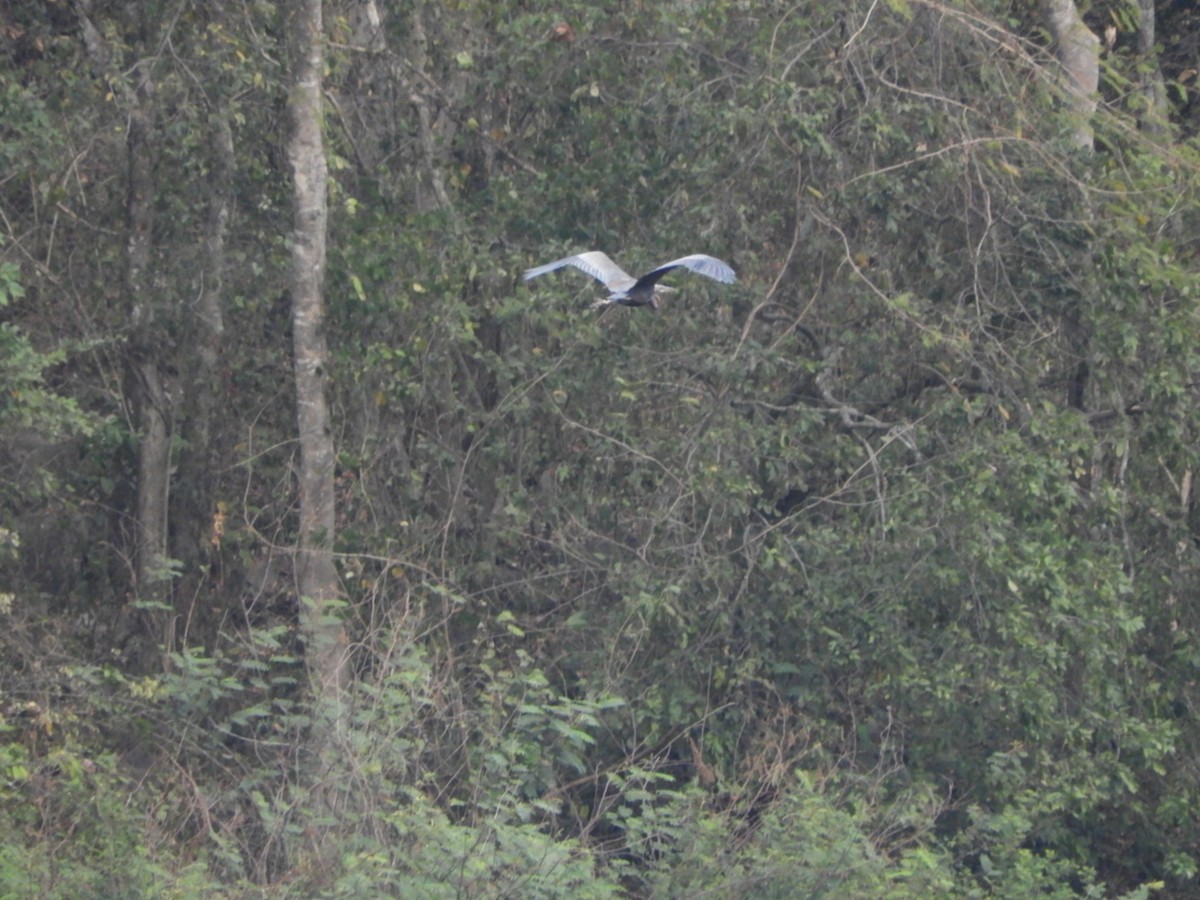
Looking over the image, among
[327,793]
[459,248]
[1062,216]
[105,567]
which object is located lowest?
[105,567]

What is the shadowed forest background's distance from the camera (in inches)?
258

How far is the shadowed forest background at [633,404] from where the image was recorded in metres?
6.54

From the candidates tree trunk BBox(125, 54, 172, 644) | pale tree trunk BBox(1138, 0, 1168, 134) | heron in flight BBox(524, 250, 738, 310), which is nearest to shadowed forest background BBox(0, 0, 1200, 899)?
tree trunk BBox(125, 54, 172, 644)

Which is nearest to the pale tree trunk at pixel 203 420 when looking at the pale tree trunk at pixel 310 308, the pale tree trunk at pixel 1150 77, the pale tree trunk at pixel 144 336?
the pale tree trunk at pixel 144 336

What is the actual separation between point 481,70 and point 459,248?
3.44 ft

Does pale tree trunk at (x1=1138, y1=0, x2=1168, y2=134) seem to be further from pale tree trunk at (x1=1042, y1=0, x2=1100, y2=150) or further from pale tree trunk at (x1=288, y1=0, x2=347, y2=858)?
pale tree trunk at (x1=288, y1=0, x2=347, y2=858)

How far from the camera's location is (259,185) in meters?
7.71

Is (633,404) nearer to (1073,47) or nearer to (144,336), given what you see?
(144,336)

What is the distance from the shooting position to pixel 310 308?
6965 mm

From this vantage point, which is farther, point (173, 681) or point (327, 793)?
point (173, 681)

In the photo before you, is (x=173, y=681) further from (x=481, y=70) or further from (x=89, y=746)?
(x=481, y=70)

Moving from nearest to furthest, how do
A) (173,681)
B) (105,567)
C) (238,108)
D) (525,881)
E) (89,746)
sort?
(525,881) → (173,681) → (89,746) → (238,108) → (105,567)

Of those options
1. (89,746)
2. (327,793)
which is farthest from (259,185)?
(327,793)

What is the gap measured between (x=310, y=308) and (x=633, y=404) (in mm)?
1567
